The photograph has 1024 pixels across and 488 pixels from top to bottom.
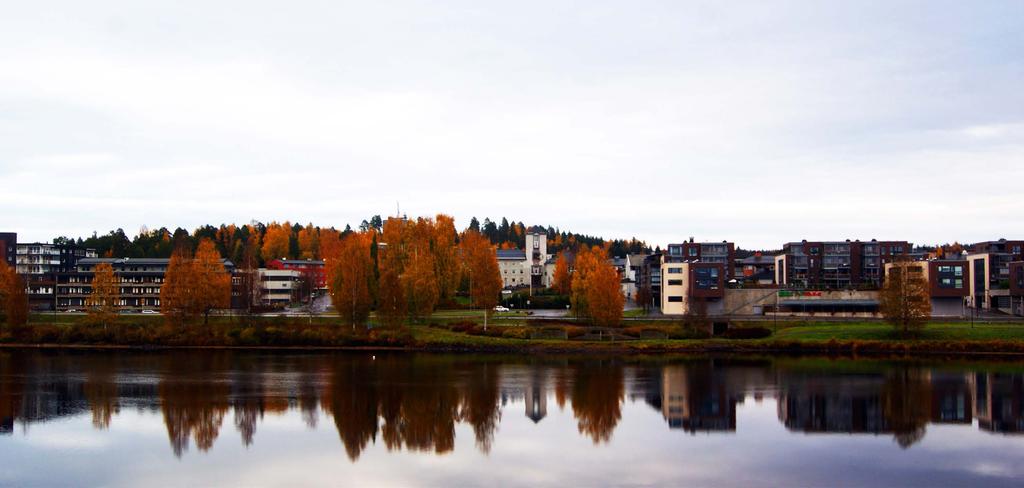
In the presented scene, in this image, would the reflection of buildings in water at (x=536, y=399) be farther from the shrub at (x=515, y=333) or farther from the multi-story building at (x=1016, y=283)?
the multi-story building at (x=1016, y=283)

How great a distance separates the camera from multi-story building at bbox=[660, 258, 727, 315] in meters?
81.7

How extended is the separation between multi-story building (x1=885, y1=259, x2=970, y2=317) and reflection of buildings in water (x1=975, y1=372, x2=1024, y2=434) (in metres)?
38.3

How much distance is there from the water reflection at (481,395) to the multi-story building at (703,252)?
144 feet

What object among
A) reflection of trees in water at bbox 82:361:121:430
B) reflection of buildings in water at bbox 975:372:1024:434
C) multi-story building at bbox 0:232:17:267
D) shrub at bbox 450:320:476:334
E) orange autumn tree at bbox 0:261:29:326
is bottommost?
reflection of buildings in water at bbox 975:372:1024:434

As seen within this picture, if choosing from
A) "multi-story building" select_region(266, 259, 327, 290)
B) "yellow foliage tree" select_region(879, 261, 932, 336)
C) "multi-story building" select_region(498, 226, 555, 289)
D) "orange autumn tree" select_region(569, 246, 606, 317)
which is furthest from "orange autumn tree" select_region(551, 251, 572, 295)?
"yellow foliage tree" select_region(879, 261, 932, 336)

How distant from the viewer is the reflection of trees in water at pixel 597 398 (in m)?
30.4

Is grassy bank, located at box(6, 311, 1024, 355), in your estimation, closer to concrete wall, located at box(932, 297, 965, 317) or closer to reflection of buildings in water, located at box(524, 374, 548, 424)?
concrete wall, located at box(932, 297, 965, 317)

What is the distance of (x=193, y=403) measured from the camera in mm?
34719

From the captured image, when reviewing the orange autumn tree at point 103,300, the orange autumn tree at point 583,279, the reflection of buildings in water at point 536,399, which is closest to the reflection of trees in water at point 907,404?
the reflection of buildings in water at point 536,399

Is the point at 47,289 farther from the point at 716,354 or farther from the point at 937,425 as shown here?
the point at 937,425

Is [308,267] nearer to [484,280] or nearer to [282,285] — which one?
[282,285]

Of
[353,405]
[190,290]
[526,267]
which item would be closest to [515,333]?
[190,290]

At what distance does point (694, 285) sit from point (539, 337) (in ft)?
82.7

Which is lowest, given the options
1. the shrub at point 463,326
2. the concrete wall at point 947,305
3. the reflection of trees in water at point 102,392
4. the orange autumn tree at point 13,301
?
the reflection of trees in water at point 102,392
